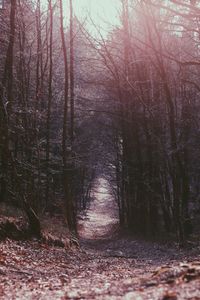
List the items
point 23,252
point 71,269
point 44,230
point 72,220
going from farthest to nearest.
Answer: point 72,220, point 44,230, point 23,252, point 71,269

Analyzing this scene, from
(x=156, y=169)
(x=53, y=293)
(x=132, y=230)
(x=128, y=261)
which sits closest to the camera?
(x=53, y=293)

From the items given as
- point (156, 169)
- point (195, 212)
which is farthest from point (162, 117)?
point (195, 212)

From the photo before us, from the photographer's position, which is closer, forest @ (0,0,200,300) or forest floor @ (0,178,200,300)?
forest floor @ (0,178,200,300)

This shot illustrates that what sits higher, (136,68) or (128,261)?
(136,68)

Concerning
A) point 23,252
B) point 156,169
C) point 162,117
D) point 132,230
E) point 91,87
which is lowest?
point 132,230

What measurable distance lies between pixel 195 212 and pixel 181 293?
61.3ft

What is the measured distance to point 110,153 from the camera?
29.7m

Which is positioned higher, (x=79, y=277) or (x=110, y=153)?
(x=110, y=153)

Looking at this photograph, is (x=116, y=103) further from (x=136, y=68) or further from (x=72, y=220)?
(x=72, y=220)

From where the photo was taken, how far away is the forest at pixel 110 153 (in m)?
9.24

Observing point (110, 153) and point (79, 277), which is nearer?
point (79, 277)

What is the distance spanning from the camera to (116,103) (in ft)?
82.2

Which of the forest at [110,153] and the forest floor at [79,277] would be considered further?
the forest at [110,153]

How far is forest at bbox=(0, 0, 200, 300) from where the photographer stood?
9242 mm
